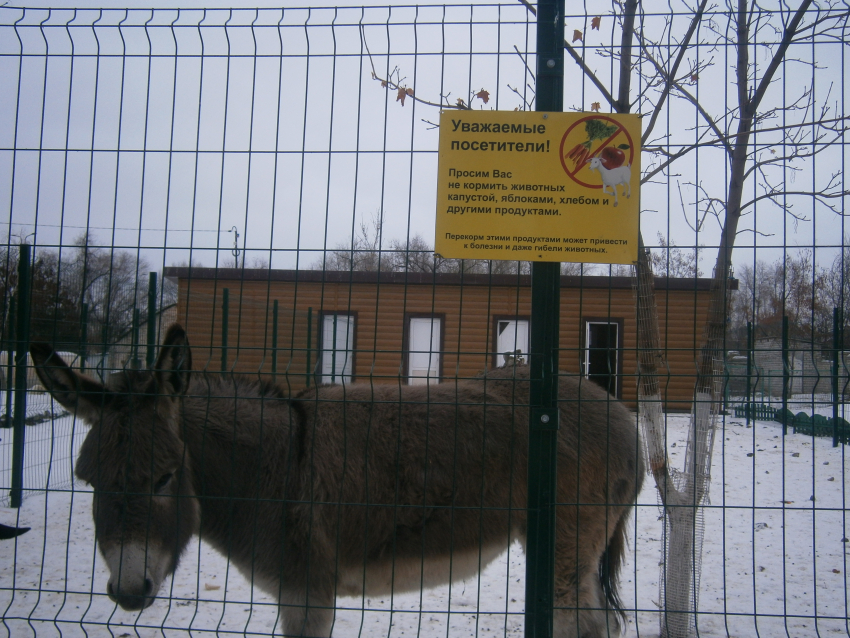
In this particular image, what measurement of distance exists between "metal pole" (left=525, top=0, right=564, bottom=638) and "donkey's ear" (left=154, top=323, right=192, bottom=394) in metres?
1.71

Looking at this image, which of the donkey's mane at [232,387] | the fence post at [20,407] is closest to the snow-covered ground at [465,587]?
the fence post at [20,407]

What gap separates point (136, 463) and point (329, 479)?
0.98 m

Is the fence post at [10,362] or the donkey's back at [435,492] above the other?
the fence post at [10,362]

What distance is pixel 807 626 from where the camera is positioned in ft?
13.0

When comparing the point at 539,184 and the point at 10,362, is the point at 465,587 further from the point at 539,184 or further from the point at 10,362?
the point at 10,362

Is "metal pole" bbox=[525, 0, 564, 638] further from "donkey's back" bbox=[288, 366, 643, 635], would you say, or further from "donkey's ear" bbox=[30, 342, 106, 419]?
"donkey's ear" bbox=[30, 342, 106, 419]

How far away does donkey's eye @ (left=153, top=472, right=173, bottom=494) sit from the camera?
292 cm

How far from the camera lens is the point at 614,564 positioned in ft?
12.4

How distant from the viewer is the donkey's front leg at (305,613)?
309 cm

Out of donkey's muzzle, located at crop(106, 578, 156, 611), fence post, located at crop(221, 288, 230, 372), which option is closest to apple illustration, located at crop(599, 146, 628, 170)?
fence post, located at crop(221, 288, 230, 372)

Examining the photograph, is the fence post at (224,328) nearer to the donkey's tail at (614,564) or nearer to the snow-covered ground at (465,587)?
the snow-covered ground at (465,587)

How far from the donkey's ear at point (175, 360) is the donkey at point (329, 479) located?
0.01 metres

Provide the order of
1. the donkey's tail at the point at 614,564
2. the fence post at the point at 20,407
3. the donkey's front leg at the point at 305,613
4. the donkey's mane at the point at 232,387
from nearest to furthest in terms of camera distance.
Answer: the donkey's front leg at the point at 305,613, the donkey's mane at the point at 232,387, the donkey's tail at the point at 614,564, the fence post at the point at 20,407

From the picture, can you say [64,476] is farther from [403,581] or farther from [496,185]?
[496,185]
